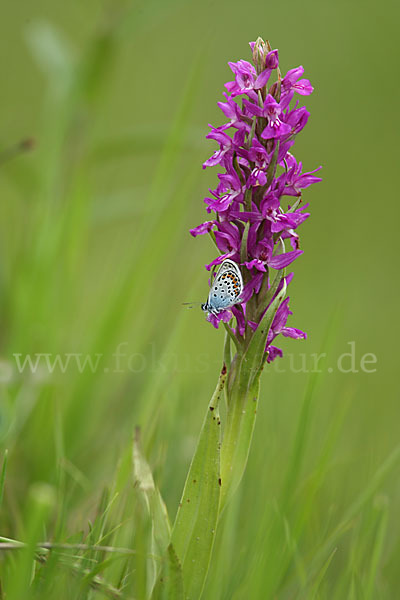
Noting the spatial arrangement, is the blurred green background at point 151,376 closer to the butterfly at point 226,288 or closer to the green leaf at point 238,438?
the green leaf at point 238,438

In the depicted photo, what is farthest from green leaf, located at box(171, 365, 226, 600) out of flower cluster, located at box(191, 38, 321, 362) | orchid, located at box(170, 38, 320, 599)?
flower cluster, located at box(191, 38, 321, 362)

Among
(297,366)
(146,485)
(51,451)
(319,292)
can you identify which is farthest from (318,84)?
(146,485)

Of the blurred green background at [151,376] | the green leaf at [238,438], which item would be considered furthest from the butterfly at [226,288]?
the blurred green background at [151,376]

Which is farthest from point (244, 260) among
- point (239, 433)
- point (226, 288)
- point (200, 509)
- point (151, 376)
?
point (151, 376)

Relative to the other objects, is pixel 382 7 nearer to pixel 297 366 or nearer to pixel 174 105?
pixel 174 105

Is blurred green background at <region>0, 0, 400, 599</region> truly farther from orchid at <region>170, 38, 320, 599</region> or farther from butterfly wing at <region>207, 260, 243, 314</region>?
butterfly wing at <region>207, 260, 243, 314</region>
